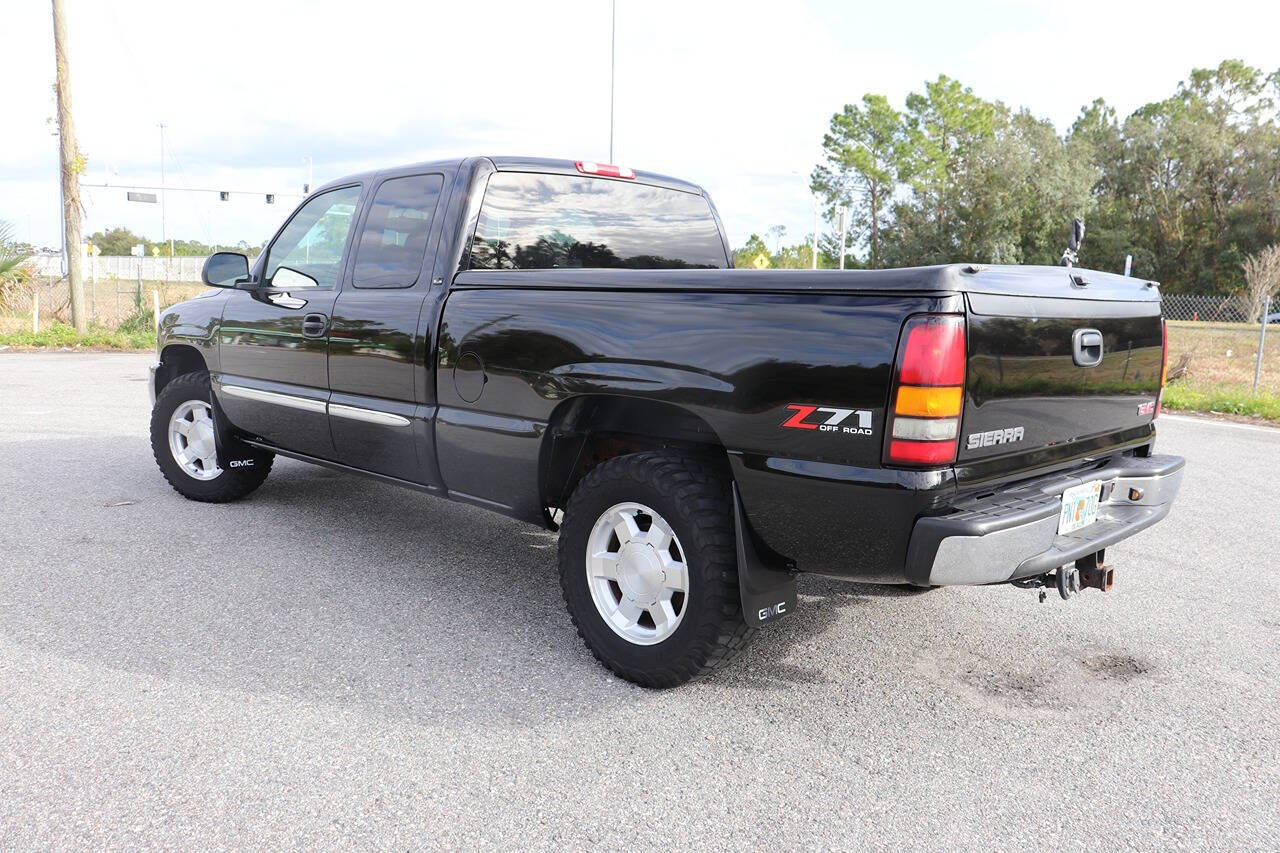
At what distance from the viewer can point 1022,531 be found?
280 cm

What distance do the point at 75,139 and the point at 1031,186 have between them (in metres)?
46.3

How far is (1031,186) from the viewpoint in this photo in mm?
50562

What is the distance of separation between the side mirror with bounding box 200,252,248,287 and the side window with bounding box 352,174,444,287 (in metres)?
1.02

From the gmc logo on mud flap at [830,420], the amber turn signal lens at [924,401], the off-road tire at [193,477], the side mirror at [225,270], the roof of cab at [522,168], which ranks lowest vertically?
the off-road tire at [193,477]

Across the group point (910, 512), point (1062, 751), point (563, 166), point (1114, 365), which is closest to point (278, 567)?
point (563, 166)

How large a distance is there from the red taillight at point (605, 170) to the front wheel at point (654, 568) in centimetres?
176

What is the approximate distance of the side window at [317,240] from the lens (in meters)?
4.68

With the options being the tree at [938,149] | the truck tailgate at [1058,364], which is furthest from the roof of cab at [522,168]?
the tree at [938,149]

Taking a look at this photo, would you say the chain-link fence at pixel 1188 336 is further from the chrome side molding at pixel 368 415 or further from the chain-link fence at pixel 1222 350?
the chrome side molding at pixel 368 415

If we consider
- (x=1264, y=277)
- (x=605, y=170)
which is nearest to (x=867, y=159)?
(x=1264, y=277)

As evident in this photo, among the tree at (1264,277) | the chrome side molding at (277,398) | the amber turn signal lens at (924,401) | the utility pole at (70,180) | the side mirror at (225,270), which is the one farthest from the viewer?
the tree at (1264,277)

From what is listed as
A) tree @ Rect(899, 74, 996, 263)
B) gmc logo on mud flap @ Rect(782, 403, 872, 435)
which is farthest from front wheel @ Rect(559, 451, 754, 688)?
tree @ Rect(899, 74, 996, 263)

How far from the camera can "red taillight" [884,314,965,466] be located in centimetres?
260

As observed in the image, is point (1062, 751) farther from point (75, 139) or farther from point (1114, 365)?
point (75, 139)
